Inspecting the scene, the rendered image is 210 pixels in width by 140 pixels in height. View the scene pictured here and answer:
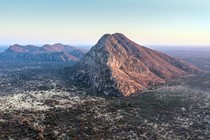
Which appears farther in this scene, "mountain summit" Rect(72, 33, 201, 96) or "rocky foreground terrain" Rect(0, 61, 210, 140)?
"mountain summit" Rect(72, 33, 201, 96)

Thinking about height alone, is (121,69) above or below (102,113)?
above

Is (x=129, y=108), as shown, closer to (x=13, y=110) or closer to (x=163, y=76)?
(x=13, y=110)

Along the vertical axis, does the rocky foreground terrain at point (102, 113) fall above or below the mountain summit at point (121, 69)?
below

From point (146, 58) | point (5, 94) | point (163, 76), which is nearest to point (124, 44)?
point (146, 58)

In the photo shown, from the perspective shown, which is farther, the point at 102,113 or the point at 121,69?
the point at 121,69

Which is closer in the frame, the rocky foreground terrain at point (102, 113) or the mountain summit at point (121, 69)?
the rocky foreground terrain at point (102, 113)
